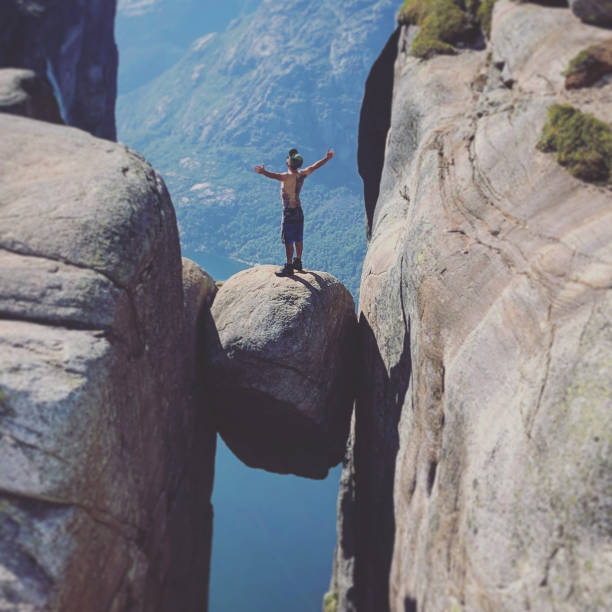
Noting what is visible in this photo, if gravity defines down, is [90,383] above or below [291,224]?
below

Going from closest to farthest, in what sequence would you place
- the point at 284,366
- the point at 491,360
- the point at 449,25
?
the point at 491,360
the point at 284,366
the point at 449,25

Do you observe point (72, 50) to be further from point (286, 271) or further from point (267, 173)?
point (286, 271)

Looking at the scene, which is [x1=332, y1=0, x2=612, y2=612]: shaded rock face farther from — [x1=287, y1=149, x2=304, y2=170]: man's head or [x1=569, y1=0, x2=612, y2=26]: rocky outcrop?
[x1=287, y1=149, x2=304, y2=170]: man's head

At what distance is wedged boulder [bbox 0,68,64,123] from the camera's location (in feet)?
52.4

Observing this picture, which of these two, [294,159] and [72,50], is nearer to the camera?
[294,159]

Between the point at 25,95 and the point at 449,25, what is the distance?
588 inches

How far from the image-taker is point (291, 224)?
13.1 meters

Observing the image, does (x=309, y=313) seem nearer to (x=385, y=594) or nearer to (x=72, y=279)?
(x=72, y=279)

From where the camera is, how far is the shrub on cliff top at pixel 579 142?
879 centimetres

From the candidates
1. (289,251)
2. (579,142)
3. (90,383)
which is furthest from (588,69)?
(90,383)

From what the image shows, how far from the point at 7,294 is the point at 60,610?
470cm

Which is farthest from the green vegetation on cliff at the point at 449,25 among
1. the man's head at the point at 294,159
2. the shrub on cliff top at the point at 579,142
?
the shrub on cliff top at the point at 579,142

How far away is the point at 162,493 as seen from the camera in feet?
34.0

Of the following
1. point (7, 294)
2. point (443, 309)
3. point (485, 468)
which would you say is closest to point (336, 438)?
point (443, 309)
